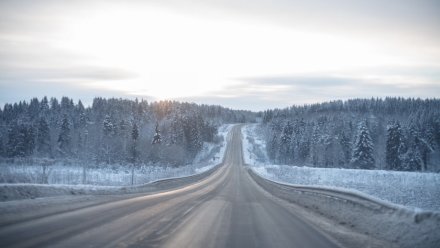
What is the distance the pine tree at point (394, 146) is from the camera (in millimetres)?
78812

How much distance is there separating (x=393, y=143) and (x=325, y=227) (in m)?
73.1

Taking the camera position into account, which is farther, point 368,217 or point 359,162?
point 359,162

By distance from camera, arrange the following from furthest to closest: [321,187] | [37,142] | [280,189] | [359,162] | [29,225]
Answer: [37,142]
[359,162]
[280,189]
[321,187]
[29,225]

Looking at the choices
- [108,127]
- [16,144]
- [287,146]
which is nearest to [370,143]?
[287,146]

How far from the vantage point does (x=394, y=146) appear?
79750 millimetres

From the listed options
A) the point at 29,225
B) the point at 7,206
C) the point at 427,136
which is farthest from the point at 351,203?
the point at 427,136

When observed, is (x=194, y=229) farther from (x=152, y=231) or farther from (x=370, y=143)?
(x=370, y=143)

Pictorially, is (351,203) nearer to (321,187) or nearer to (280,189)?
(321,187)

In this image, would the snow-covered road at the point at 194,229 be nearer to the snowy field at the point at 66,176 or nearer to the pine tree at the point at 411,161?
the snowy field at the point at 66,176

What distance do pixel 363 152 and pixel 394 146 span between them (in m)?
5.87

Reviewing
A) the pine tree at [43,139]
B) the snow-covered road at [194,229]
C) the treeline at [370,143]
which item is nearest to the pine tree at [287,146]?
the treeline at [370,143]

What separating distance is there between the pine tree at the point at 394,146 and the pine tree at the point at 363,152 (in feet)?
10.9

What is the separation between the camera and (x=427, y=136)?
9175cm

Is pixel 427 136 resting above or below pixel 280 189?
above
